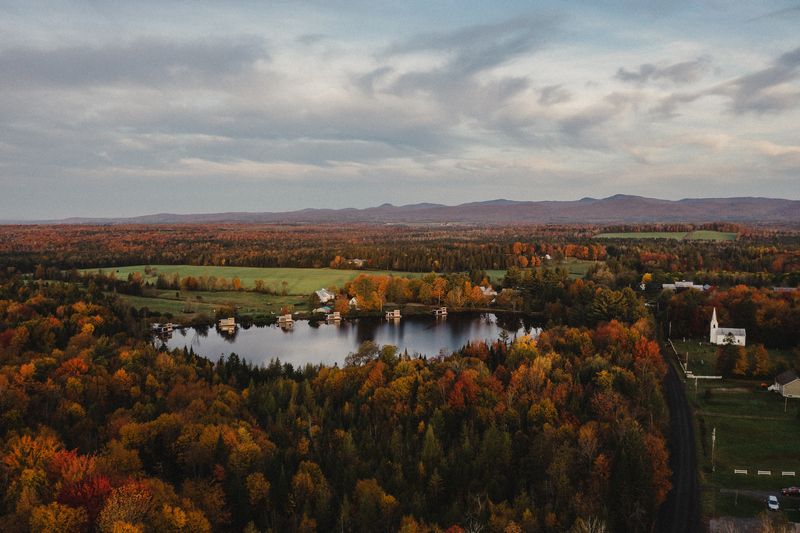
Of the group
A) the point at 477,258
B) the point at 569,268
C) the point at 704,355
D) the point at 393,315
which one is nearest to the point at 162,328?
the point at 393,315

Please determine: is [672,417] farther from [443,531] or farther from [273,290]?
[273,290]

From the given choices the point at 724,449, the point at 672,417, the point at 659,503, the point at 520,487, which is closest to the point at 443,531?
the point at 520,487

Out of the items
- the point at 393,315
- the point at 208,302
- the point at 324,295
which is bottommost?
the point at 393,315

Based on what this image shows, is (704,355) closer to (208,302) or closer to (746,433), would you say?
(746,433)

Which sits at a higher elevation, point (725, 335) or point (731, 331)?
point (731, 331)

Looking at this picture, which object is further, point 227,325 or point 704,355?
point 227,325

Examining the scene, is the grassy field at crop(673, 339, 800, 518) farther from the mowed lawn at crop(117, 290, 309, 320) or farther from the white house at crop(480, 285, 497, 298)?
the mowed lawn at crop(117, 290, 309, 320)

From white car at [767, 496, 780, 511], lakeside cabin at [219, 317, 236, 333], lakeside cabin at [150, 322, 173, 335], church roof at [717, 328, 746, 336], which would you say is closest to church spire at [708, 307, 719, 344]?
church roof at [717, 328, 746, 336]

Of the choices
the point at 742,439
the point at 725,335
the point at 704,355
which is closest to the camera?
the point at 742,439
